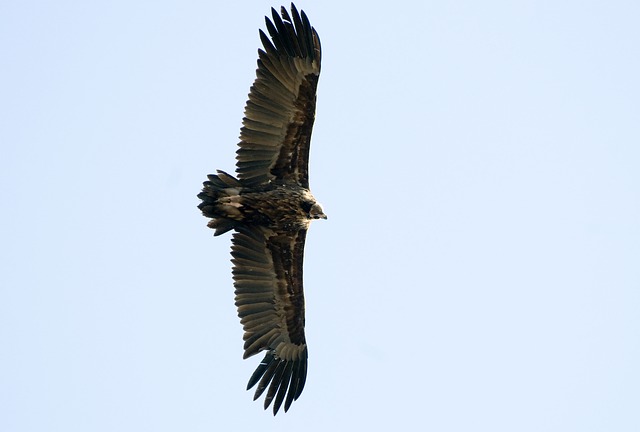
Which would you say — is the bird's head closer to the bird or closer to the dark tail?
the bird

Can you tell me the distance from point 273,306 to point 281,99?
4.01 metres

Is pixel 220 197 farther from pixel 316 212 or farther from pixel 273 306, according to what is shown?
pixel 273 306

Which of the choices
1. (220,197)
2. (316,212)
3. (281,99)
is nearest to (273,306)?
(316,212)

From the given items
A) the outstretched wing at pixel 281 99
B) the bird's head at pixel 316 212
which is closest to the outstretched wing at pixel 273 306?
the bird's head at pixel 316 212

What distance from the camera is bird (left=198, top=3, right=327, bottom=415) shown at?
2045 cm

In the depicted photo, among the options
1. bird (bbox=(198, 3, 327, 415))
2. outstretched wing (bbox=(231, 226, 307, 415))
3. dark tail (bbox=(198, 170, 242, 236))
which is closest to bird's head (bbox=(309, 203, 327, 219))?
bird (bbox=(198, 3, 327, 415))

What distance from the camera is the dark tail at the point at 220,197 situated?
2066cm

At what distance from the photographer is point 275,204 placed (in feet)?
68.9

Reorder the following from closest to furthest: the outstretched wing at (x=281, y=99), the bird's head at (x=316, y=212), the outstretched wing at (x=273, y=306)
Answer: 1. the outstretched wing at (x=281, y=99)
2. the bird's head at (x=316, y=212)
3. the outstretched wing at (x=273, y=306)

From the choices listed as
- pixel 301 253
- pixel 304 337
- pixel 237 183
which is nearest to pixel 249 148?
pixel 237 183

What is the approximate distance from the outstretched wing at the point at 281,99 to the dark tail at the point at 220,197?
295 mm

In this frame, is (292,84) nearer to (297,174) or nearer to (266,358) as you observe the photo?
(297,174)

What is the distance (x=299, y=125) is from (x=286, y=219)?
5.67 feet

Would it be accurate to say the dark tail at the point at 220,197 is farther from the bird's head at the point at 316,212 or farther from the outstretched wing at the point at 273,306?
the bird's head at the point at 316,212
